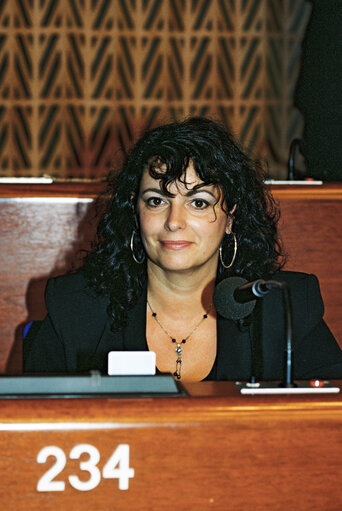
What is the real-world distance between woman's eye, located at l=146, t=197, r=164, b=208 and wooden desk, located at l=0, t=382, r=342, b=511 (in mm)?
833

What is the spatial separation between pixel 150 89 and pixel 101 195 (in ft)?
12.0

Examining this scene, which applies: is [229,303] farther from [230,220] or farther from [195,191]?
[230,220]

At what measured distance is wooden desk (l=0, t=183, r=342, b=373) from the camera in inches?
78.9

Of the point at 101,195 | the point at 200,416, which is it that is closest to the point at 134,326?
the point at 101,195

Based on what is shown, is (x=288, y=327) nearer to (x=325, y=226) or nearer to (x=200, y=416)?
(x=200, y=416)

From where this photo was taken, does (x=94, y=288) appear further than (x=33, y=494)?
Yes

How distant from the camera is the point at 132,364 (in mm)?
973

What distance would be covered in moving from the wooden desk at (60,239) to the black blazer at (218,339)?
1.13 feet

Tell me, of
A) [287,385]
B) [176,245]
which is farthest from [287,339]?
[176,245]

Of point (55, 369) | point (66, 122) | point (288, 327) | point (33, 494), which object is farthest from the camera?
point (66, 122)

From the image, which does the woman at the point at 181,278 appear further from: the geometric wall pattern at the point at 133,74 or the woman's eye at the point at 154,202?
the geometric wall pattern at the point at 133,74

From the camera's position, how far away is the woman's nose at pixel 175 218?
161 cm

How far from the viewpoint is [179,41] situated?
5.39 m

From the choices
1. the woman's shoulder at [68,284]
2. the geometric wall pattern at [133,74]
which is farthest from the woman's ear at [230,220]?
the geometric wall pattern at [133,74]
